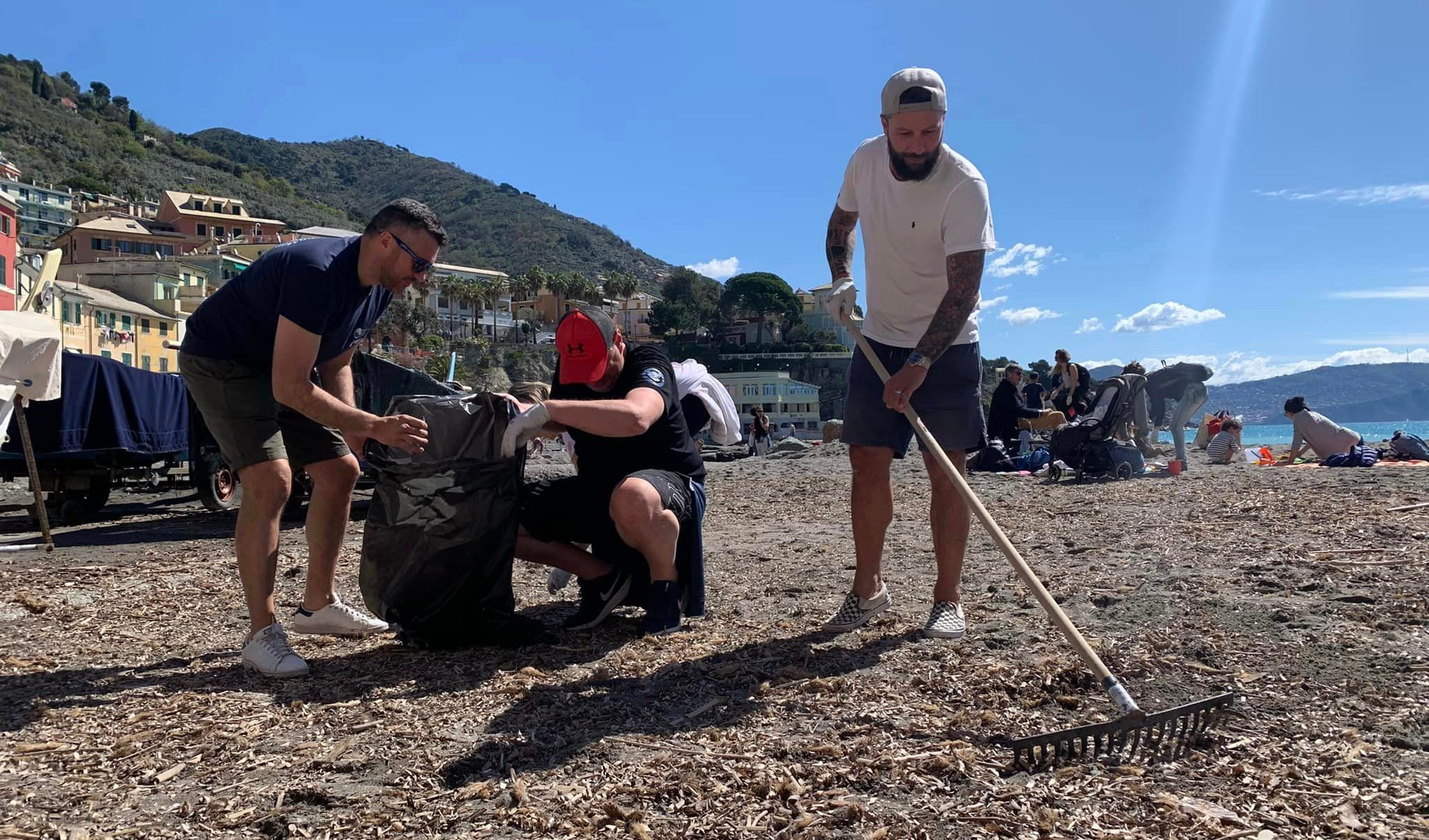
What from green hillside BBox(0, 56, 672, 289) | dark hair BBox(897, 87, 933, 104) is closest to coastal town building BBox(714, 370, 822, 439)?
green hillside BBox(0, 56, 672, 289)

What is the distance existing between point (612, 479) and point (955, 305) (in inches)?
54.8

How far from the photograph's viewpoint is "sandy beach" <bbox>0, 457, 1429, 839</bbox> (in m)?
1.92

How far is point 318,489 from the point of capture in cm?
339

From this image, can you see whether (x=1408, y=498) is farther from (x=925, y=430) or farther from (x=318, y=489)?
(x=318, y=489)

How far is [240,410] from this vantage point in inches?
124

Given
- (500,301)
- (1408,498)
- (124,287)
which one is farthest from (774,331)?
(1408,498)

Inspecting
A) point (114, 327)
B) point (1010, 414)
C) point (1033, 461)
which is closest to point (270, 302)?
point (1033, 461)

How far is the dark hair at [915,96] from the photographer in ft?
10.4

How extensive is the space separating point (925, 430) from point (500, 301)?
110m

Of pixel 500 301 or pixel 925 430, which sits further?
pixel 500 301

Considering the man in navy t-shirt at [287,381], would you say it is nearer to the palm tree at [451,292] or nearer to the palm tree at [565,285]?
the palm tree at [451,292]

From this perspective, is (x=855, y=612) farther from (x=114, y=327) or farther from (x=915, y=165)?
(x=114, y=327)

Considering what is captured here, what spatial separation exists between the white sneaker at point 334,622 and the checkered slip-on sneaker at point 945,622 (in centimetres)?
194

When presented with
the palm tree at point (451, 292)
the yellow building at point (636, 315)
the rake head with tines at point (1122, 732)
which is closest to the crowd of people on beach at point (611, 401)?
the rake head with tines at point (1122, 732)
